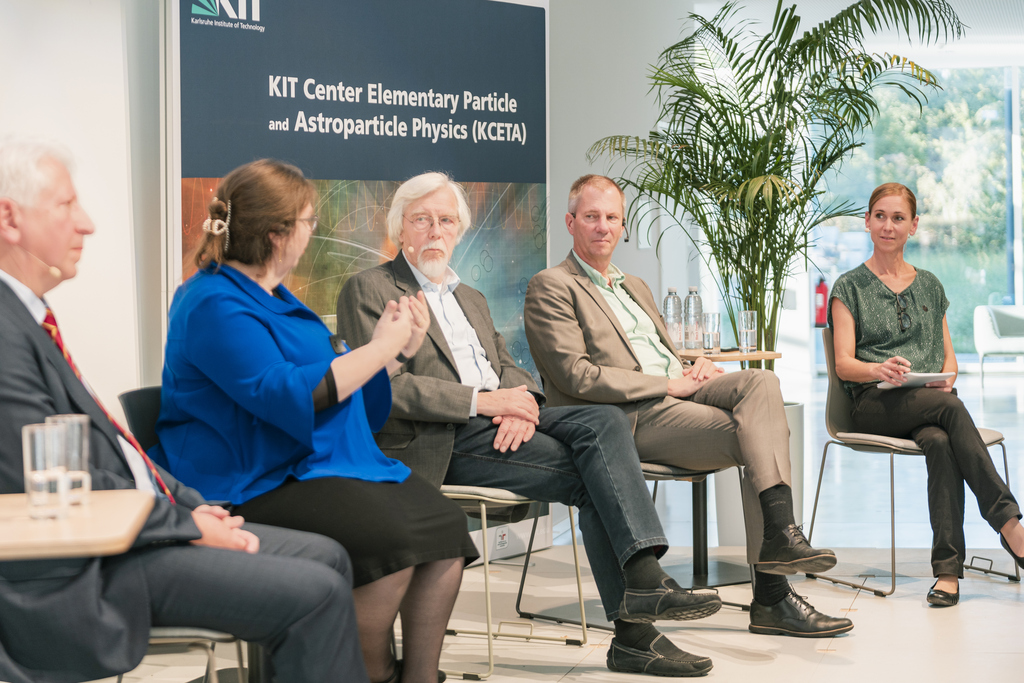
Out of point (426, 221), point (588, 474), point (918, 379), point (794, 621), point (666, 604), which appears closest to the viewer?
point (666, 604)

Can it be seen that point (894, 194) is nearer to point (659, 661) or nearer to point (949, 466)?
point (949, 466)

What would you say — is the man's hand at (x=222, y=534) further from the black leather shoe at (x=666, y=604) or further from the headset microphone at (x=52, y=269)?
the black leather shoe at (x=666, y=604)

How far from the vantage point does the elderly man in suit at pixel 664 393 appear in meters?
2.88

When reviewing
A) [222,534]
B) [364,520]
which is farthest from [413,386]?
[222,534]

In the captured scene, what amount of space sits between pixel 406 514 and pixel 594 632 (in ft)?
4.14

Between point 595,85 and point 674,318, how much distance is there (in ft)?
5.61

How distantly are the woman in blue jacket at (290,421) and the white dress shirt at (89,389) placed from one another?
0.25m

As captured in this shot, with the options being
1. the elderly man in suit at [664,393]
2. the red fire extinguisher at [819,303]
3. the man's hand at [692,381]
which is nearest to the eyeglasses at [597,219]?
the elderly man in suit at [664,393]

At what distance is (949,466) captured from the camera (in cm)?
338

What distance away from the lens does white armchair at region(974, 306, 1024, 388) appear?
1012 centimetres

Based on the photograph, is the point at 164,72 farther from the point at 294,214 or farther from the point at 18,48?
the point at 294,214

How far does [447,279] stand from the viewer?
2.99 metres

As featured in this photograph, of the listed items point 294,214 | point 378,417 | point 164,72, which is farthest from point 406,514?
point 164,72

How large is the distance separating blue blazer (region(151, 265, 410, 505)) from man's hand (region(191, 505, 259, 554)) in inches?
9.9
